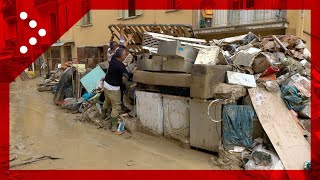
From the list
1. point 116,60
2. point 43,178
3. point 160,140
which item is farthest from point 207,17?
point 43,178

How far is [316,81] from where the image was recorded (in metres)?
5.82

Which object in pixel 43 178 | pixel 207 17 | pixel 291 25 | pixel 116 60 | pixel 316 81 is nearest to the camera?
pixel 43 178

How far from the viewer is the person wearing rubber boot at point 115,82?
22.1 ft

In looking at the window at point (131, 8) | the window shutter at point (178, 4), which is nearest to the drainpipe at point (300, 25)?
the window shutter at point (178, 4)

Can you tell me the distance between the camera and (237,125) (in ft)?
17.0

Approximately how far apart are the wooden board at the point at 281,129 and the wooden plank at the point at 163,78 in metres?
1.12

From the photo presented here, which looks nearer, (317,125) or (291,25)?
(317,125)

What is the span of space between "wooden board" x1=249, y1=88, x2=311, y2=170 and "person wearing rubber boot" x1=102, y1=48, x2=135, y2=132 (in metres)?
2.75

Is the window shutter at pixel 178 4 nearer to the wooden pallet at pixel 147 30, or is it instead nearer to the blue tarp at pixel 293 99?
the wooden pallet at pixel 147 30

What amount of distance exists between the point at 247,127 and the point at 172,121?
153cm

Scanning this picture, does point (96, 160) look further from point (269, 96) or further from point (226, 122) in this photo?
point (269, 96)

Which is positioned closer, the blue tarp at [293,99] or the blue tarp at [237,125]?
the blue tarp at [237,125]

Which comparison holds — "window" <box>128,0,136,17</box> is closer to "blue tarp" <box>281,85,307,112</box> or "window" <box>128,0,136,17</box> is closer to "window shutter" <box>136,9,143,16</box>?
"window shutter" <box>136,9,143,16</box>

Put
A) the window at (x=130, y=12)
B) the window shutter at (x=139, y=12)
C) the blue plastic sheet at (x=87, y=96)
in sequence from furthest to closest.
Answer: the window at (x=130, y=12) < the window shutter at (x=139, y=12) < the blue plastic sheet at (x=87, y=96)
